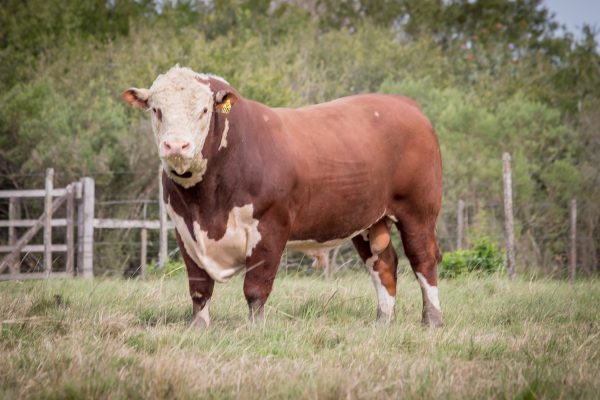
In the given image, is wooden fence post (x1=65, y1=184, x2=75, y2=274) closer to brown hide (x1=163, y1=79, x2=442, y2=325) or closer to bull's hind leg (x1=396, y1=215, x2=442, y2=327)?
brown hide (x1=163, y1=79, x2=442, y2=325)

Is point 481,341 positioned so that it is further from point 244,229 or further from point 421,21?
point 421,21

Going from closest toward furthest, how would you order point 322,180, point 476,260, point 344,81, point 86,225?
point 322,180 → point 476,260 → point 86,225 → point 344,81

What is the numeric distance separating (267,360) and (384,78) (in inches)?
1020

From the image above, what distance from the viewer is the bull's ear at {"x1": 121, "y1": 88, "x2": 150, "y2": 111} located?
668 centimetres

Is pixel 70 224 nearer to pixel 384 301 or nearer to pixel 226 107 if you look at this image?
pixel 384 301

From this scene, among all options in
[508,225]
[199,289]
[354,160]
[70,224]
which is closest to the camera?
[199,289]

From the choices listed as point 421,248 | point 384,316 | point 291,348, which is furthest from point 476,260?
point 291,348

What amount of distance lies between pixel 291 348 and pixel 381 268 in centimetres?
252

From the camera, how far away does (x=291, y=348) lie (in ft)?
18.7

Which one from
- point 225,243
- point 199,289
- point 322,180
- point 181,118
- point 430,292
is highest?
point 181,118

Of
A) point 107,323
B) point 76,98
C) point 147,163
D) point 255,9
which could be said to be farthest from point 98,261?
point 255,9

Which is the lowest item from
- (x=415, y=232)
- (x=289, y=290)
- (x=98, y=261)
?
(x=98, y=261)

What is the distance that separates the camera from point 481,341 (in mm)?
6152

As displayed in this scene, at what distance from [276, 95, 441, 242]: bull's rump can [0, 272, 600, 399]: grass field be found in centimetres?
76
